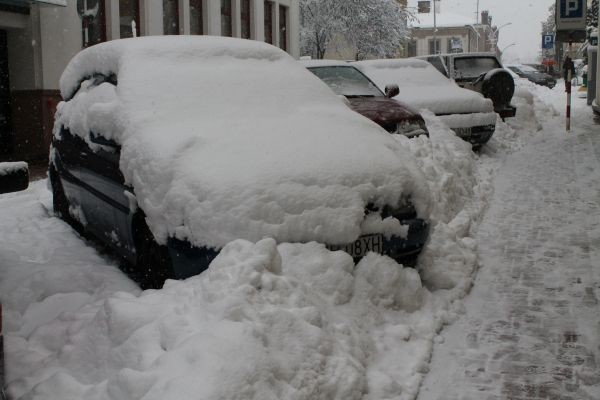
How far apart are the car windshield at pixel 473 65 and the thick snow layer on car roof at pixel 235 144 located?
11253mm

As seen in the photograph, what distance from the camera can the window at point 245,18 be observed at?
23.8m

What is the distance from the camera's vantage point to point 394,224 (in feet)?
16.6

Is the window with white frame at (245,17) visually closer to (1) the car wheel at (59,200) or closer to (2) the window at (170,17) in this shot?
(2) the window at (170,17)

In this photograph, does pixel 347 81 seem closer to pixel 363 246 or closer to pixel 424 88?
pixel 424 88

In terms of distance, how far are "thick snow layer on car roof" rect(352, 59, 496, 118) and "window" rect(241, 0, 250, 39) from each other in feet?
36.1

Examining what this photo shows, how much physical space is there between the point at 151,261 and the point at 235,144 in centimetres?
96

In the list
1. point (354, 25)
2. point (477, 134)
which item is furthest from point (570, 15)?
point (354, 25)

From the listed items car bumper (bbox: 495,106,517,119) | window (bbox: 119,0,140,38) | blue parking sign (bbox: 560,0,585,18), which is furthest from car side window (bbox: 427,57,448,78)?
window (bbox: 119,0,140,38)

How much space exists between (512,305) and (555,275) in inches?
34.1

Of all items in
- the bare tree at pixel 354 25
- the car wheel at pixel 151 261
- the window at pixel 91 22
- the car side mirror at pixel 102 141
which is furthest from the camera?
the bare tree at pixel 354 25

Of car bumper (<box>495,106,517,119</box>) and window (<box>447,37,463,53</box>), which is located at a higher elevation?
window (<box>447,37,463,53</box>)

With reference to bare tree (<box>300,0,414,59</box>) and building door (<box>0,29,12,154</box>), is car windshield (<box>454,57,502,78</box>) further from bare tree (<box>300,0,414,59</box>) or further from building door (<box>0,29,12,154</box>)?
bare tree (<box>300,0,414,59</box>)

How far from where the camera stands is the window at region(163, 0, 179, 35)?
19891 millimetres

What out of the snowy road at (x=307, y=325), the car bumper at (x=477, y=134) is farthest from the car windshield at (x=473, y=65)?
the snowy road at (x=307, y=325)
